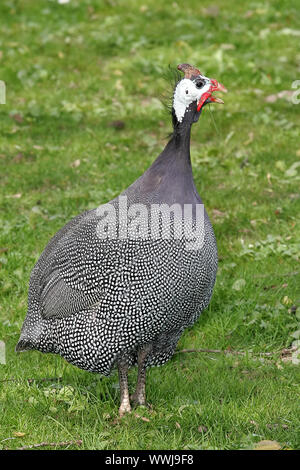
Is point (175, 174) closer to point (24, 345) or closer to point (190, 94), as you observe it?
point (190, 94)

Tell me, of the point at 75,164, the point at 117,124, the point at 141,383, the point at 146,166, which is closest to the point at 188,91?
the point at 141,383

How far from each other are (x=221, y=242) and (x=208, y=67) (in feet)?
9.63

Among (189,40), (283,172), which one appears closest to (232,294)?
(283,172)

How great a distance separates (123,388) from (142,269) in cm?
63

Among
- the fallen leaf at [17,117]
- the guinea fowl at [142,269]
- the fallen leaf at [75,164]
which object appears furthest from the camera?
the fallen leaf at [17,117]

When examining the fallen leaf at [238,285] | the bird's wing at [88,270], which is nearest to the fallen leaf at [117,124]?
the fallen leaf at [238,285]

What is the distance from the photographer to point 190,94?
10.6ft

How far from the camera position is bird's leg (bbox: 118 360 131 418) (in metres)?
3.44

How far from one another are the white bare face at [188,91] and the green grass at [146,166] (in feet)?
4.42

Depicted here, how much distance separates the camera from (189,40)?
26.7ft

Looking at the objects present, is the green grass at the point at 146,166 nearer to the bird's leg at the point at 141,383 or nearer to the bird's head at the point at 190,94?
the bird's leg at the point at 141,383

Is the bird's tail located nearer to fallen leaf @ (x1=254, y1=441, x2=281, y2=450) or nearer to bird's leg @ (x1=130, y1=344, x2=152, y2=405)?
bird's leg @ (x1=130, y1=344, x2=152, y2=405)

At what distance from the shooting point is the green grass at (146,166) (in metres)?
3.42
